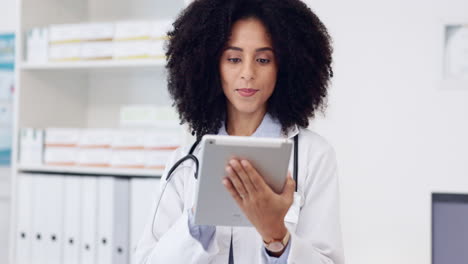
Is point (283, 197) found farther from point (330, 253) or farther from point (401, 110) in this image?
point (401, 110)

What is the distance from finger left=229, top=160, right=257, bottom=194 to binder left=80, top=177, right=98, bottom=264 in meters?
1.23

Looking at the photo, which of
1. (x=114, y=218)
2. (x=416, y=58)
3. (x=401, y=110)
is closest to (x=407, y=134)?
(x=401, y=110)

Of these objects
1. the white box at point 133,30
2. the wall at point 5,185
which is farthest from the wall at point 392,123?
the wall at point 5,185

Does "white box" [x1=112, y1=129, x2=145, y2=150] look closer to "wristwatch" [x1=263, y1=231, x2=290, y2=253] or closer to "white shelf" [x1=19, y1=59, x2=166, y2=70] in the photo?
"white shelf" [x1=19, y1=59, x2=166, y2=70]

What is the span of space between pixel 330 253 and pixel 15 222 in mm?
1462

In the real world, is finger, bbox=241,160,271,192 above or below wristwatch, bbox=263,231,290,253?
above

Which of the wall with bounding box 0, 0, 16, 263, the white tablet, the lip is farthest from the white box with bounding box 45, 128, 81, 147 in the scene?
the white tablet

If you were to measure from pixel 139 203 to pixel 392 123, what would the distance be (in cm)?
93

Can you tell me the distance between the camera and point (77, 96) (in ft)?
7.80

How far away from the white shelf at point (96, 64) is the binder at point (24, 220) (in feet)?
1.39

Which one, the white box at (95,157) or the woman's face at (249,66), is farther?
the white box at (95,157)

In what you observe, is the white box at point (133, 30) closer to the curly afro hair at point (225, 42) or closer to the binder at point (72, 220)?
the binder at point (72, 220)

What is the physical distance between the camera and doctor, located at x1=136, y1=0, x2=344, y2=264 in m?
1.05

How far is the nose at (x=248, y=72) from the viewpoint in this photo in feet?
3.59
